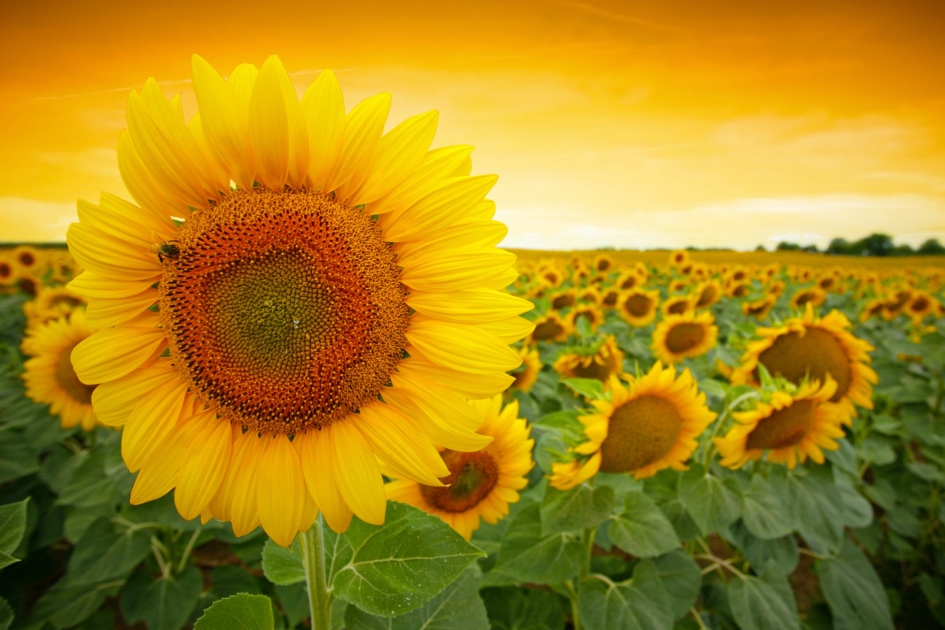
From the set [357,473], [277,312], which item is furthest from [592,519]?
[277,312]

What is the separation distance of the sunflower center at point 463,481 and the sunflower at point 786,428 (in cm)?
111

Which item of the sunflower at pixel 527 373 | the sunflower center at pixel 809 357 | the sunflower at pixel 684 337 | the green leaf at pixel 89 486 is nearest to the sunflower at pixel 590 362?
the sunflower at pixel 527 373

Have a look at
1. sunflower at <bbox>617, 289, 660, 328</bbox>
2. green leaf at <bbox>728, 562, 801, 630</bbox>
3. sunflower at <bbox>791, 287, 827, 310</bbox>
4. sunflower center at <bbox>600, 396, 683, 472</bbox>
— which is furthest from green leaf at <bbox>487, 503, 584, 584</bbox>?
sunflower at <bbox>791, 287, 827, 310</bbox>

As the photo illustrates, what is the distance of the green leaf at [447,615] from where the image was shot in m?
1.46

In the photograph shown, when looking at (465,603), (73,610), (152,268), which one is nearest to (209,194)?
(152,268)

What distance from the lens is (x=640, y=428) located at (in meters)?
2.20

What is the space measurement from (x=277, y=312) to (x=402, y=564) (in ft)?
2.03

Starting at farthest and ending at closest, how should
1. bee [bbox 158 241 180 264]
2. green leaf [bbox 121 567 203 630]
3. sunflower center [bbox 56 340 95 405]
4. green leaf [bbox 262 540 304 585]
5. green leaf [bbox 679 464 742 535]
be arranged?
sunflower center [bbox 56 340 95 405], green leaf [bbox 121 567 203 630], green leaf [bbox 679 464 742 535], green leaf [bbox 262 540 304 585], bee [bbox 158 241 180 264]

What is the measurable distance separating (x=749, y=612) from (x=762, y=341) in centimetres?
142

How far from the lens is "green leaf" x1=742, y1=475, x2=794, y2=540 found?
7.97 feet

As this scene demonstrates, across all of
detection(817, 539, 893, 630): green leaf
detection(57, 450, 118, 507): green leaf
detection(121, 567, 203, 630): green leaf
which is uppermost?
detection(57, 450, 118, 507): green leaf

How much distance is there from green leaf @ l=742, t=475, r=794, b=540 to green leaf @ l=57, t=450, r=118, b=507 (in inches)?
138

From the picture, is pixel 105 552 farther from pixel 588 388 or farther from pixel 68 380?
pixel 588 388

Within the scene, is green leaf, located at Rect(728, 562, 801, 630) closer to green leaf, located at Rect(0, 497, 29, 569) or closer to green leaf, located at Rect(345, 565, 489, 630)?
green leaf, located at Rect(345, 565, 489, 630)
